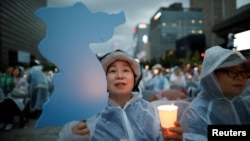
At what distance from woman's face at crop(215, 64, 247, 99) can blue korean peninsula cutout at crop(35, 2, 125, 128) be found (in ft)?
2.85

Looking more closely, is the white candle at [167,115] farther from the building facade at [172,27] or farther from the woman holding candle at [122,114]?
the building facade at [172,27]

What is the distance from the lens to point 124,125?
188 centimetres

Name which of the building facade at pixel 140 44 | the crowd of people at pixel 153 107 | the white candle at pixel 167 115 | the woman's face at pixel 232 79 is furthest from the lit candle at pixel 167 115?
the building facade at pixel 140 44

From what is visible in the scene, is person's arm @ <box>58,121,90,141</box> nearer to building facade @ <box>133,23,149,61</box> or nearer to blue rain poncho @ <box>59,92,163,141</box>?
blue rain poncho @ <box>59,92,163,141</box>

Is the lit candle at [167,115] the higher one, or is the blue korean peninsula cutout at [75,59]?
the blue korean peninsula cutout at [75,59]

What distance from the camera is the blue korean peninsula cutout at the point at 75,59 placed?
62.3 inches

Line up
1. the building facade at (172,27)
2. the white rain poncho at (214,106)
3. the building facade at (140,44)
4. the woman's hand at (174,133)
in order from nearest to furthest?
the woman's hand at (174,133)
the white rain poncho at (214,106)
the building facade at (140,44)
the building facade at (172,27)

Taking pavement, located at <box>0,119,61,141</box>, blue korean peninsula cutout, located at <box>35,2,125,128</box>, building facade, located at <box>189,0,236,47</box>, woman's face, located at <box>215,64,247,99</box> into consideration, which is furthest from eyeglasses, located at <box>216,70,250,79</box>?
building facade, located at <box>189,0,236,47</box>

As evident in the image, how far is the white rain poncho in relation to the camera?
80.0 inches

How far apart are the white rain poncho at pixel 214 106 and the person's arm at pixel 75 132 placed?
0.71 metres

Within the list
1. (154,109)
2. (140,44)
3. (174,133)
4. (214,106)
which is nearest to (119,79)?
(154,109)

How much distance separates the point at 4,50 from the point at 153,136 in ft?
169

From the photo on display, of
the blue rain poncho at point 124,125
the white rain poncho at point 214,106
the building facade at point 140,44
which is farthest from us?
the building facade at point 140,44

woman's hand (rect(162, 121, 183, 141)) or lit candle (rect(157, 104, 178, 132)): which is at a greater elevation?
lit candle (rect(157, 104, 178, 132))
